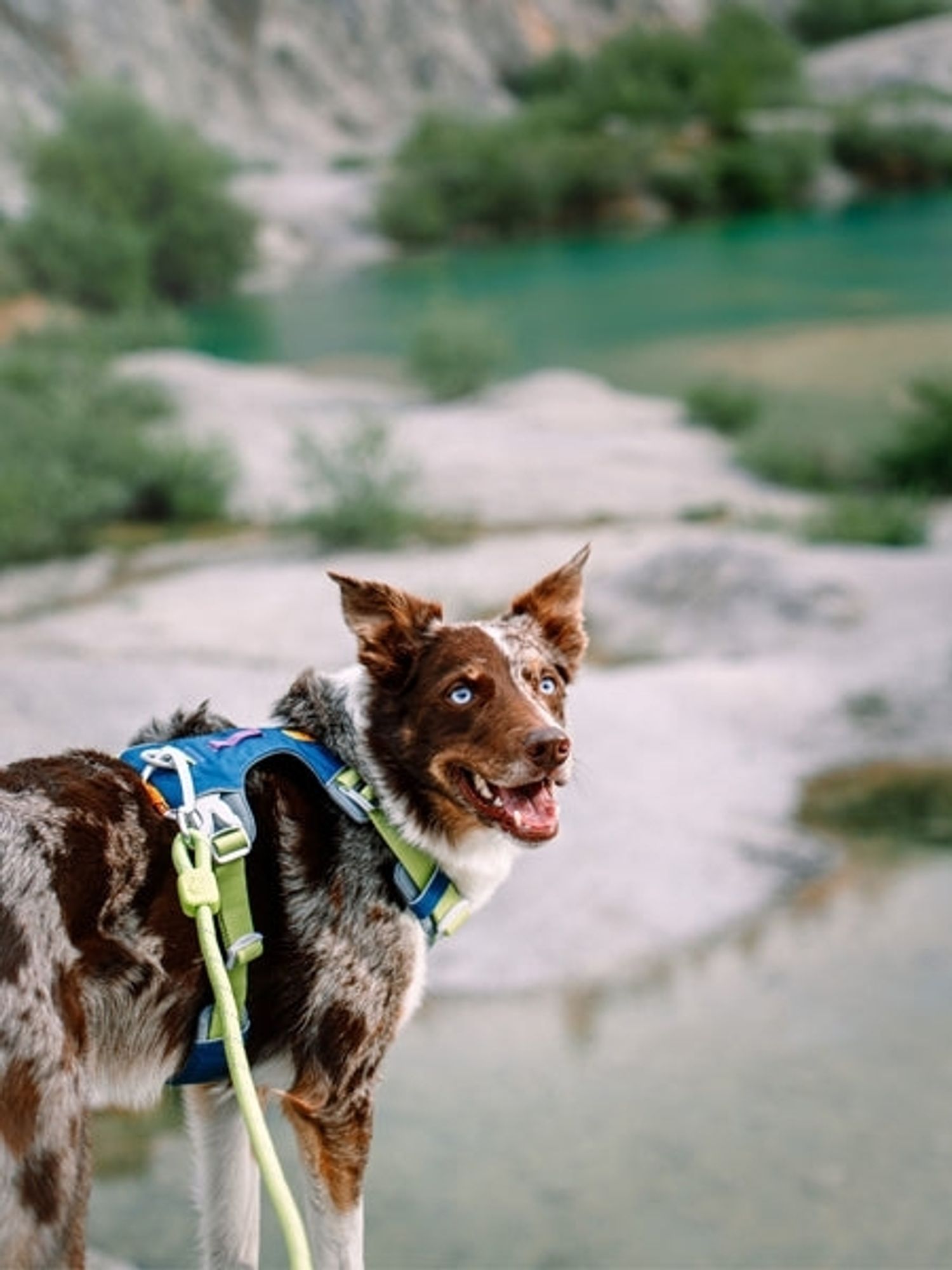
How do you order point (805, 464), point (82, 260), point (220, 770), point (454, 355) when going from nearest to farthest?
1. point (220, 770)
2. point (805, 464)
3. point (454, 355)
4. point (82, 260)

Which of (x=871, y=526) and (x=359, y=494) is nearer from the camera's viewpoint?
(x=871, y=526)

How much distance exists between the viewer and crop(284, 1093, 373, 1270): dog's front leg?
11.9 ft

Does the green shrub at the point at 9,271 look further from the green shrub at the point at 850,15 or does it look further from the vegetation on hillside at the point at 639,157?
the green shrub at the point at 850,15

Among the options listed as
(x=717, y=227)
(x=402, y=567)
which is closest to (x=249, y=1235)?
(x=402, y=567)

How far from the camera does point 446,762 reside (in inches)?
141

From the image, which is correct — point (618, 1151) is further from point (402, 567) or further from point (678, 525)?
point (678, 525)

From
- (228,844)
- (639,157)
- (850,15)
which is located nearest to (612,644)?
(228,844)

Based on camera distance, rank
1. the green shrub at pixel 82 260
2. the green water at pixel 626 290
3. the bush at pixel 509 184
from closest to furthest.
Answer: the green water at pixel 626 290, the green shrub at pixel 82 260, the bush at pixel 509 184

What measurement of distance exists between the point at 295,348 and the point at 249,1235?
29.4 meters

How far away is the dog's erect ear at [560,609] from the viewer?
12.6 feet

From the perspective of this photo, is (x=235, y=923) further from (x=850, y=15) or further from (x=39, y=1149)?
(x=850, y=15)

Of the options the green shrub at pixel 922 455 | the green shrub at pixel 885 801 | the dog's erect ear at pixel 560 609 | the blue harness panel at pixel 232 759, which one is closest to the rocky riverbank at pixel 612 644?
the green shrub at pixel 885 801

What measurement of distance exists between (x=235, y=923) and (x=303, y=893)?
195 millimetres

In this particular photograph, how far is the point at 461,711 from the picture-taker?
357 centimetres
